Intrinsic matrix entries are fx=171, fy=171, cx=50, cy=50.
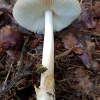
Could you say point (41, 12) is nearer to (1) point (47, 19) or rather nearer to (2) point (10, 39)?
(1) point (47, 19)

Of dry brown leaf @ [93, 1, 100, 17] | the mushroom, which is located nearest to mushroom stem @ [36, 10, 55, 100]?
the mushroom

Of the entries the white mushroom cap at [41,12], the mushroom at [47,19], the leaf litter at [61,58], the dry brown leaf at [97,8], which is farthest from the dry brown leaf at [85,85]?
the dry brown leaf at [97,8]

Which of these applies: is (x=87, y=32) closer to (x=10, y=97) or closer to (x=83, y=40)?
(x=83, y=40)

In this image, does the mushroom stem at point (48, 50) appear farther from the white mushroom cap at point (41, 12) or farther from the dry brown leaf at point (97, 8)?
the dry brown leaf at point (97, 8)

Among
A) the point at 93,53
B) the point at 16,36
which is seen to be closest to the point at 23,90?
the point at 16,36

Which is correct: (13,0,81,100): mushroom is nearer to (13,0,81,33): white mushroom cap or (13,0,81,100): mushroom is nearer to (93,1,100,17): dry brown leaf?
(13,0,81,33): white mushroom cap

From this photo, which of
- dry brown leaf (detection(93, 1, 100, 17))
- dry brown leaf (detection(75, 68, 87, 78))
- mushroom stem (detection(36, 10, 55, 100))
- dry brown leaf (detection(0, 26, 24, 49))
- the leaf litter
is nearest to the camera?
mushroom stem (detection(36, 10, 55, 100))
